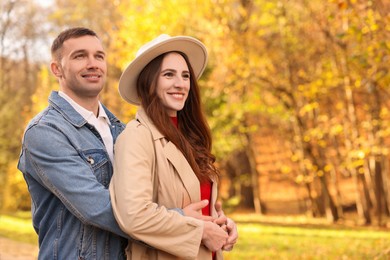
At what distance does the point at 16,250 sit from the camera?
1258 cm

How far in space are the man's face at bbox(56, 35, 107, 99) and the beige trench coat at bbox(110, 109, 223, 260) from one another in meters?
0.33

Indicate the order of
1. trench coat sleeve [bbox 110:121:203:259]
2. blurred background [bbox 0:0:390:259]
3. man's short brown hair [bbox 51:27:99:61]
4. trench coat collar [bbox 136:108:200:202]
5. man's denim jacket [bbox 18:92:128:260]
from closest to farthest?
trench coat sleeve [bbox 110:121:203:259] → man's denim jacket [bbox 18:92:128:260] → trench coat collar [bbox 136:108:200:202] → man's short brown hair [bbox 51:27:99:61] → blurred background [bbox 0:0:390:259]

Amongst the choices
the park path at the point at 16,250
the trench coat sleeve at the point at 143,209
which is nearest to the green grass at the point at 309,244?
the park path at the point at 16,250

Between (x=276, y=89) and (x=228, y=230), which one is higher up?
(x=276, y=89)

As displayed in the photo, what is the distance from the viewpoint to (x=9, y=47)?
2627 cm

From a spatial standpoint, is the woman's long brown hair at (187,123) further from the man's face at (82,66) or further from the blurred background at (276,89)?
the blurred background at (276,89)

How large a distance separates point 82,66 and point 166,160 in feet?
2.34

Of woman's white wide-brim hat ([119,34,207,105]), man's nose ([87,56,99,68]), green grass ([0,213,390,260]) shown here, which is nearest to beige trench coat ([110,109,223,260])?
woman's white wide-brim hat ([119,34,207,105])

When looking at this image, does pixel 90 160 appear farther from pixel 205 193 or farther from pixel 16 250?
pixel 16 250

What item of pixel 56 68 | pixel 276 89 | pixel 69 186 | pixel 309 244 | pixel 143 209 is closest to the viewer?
pixel 143 209

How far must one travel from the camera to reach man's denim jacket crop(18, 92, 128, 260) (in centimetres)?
316

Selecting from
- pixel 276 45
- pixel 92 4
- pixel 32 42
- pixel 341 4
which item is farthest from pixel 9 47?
pixel 341 4

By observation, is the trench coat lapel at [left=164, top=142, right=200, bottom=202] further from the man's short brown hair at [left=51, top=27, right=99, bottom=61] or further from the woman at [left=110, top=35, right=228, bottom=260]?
the man's short brown hair at [left=51, top=27, right=99, bottom=61]

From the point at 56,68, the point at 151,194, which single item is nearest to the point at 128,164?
the point at 151,194
